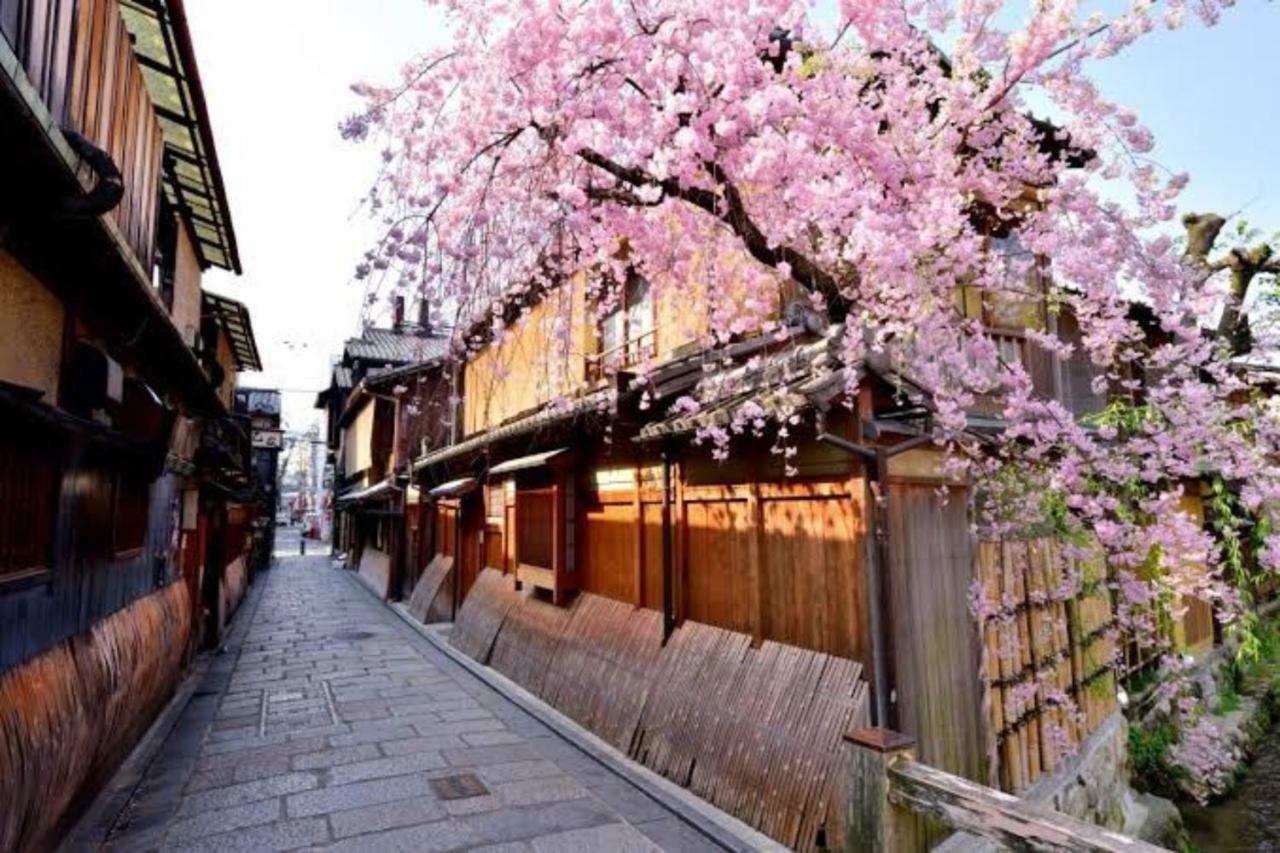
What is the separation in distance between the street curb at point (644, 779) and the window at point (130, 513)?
19.9ft

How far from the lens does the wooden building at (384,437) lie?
78.2 ft

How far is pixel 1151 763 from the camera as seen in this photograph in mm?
10930

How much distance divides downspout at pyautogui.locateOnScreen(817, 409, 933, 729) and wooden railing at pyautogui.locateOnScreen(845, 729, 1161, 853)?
113 cm

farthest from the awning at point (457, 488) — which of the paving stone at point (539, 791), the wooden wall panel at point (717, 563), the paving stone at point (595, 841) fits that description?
the paving stone at point (595, 841)


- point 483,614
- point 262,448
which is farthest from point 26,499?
point 262,448

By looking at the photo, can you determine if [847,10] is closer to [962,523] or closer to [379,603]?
[962,523]

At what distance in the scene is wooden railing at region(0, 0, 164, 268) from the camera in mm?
4805

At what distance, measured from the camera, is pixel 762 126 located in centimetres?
658

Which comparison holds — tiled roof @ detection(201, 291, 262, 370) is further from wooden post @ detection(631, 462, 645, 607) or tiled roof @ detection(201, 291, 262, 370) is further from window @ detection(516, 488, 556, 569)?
wooden post @ detection(631, 462, 645, 607)

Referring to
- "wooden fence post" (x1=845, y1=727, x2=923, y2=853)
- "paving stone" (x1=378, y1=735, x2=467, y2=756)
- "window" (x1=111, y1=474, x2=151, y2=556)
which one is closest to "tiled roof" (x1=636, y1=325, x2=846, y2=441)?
"wooden fence post" (x1=845, y1=727, x2=923, y2=853)

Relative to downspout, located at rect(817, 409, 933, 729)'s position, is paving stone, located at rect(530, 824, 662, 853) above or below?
below

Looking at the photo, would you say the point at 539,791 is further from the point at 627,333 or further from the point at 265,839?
the point at 627,333

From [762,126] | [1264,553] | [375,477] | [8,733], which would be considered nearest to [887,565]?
[762,126]

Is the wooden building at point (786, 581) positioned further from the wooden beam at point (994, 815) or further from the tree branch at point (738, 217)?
the wooden beam at point (994, 815)
